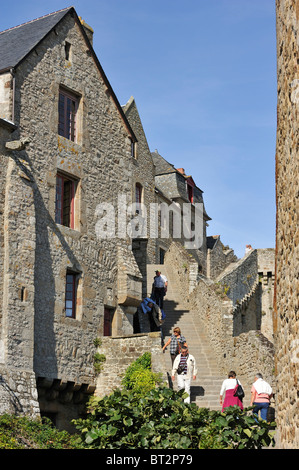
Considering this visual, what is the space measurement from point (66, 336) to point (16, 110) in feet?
17.9

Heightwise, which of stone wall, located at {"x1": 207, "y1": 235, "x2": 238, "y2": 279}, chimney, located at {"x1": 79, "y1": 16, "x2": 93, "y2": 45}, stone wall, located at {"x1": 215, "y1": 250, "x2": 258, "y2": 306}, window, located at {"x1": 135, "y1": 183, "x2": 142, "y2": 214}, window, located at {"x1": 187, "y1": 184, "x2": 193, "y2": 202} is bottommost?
stone wall, located at {"x1": 215, "y1": 250, "x2": 258, "y2": 306}

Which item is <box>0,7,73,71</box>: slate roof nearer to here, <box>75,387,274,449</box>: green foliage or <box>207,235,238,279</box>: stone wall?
<box>75,387,274,449</box>: green foliage

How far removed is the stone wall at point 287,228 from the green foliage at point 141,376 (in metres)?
9.91

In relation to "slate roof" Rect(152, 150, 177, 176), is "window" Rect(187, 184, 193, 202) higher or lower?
lower

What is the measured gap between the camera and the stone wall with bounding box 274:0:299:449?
661cm

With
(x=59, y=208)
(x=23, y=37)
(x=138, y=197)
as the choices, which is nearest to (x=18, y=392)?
(x=59, y=208)

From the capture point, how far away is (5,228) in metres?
16.1

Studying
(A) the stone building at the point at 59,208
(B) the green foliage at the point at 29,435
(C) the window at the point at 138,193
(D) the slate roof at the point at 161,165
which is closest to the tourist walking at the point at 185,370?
(B) the green foliage at the point at 29,435

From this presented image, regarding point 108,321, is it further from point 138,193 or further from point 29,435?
point 138,193

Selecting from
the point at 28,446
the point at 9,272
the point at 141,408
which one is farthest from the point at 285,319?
the point at 9,272

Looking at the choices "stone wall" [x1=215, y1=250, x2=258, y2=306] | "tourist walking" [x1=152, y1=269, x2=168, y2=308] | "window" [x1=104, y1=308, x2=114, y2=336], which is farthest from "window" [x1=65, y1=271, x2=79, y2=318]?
"stone wall" [x1=215, y1=250, x2=258, y2=306]

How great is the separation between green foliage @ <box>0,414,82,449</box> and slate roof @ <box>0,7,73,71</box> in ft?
26.5

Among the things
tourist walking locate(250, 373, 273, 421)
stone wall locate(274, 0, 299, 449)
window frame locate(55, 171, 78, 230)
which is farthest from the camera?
window frame locate(55, 171, 78, 230)
